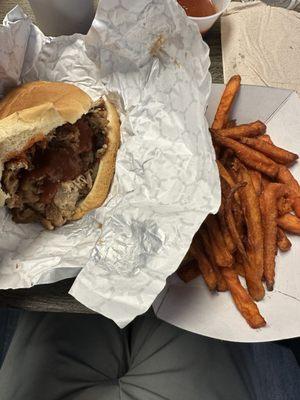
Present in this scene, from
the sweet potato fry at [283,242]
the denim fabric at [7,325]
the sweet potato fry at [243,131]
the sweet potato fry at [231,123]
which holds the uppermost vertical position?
the sweet potato fry at [243,131]

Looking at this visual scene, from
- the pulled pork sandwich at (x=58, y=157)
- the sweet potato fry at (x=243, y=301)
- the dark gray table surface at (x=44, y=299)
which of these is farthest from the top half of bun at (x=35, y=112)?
the sweet potato fry at (x=243, y=301)

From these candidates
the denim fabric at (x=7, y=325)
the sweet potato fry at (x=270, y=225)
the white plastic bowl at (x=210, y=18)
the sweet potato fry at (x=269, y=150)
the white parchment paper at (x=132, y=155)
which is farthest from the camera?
the denim fabric at (x=7, y=325)

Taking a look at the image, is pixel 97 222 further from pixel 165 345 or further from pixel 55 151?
pixel 165 345

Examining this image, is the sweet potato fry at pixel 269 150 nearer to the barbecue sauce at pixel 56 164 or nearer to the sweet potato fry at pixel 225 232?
the sweet potato fry at pixel 225 232

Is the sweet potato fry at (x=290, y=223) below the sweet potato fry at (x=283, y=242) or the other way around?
the other way around

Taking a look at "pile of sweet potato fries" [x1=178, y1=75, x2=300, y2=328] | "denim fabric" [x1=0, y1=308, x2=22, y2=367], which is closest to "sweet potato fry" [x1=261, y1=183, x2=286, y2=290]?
"pile of sweet potato fries" [x1=178, y1=75, x2=300, y2=328]

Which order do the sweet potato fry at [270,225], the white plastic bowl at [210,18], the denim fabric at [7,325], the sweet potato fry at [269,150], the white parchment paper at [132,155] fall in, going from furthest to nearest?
1. the denim fabric at [7,325]
2. the white plastic bowl at [210,18]
3. the sweet potato fry at [269,150]
4. the sweet potato fry at [270,225]
5. the white parchment paper at [132,155]

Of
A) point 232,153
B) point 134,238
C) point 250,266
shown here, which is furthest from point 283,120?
point 134,238

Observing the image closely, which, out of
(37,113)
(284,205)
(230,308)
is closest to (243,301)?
(230,308)
